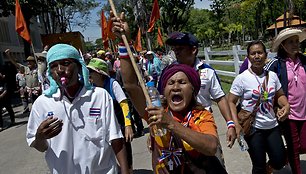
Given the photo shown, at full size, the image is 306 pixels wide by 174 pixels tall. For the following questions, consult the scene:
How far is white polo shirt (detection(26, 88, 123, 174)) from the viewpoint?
238 cm

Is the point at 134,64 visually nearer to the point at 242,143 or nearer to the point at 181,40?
the point at 181,40

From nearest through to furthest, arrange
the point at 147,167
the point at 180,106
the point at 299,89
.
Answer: the point at 180,106
the point at 299,89
the point at 147,167

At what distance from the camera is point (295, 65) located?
3.60 metres

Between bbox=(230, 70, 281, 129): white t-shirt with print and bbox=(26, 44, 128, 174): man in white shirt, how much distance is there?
5.61 ft

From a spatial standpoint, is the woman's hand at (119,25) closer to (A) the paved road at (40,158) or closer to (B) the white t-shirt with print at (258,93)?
(B) the white t-shirt with print at (258,93)

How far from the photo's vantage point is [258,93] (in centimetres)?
357

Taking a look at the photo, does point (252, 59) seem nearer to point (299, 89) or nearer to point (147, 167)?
point (299, 89)

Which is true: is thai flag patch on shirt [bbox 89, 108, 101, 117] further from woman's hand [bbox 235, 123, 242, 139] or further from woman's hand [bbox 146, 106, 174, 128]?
woman's hand [bbox 235, 123, 242, 139]

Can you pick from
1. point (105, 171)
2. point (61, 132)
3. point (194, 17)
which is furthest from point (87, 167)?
point (194, 17)

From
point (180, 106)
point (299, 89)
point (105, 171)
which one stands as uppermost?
point (180, 106)

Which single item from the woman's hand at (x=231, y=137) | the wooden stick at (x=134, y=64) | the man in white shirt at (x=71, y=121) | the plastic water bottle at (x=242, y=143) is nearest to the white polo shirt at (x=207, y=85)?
the woman's hand at (x=231, y=137)

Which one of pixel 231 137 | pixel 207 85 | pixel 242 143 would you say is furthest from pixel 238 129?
pixel 207 85

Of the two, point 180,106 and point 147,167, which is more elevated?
point 180,106

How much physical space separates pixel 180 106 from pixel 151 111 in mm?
327
